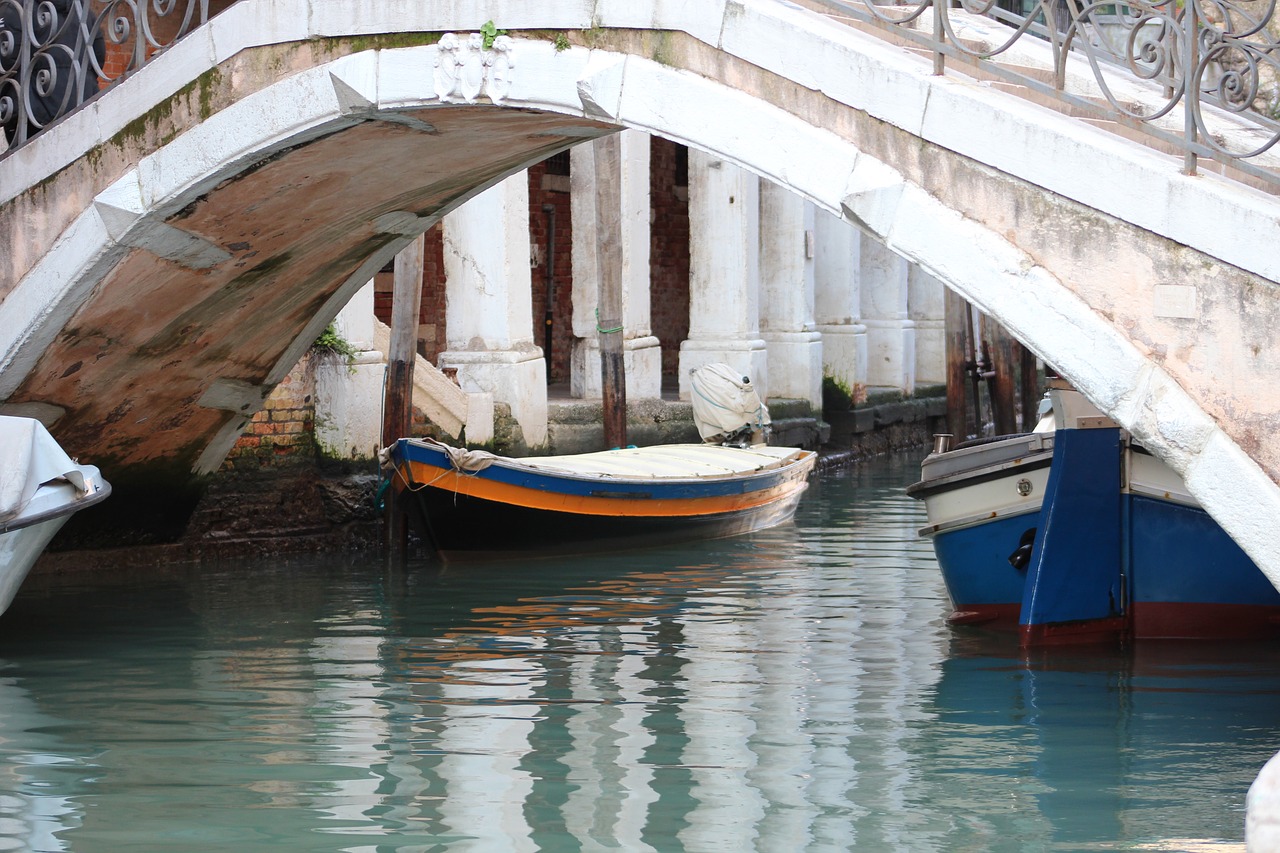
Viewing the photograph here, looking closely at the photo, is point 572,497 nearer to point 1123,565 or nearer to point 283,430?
point 283,430

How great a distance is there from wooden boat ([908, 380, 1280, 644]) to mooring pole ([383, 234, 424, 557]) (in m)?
3.17

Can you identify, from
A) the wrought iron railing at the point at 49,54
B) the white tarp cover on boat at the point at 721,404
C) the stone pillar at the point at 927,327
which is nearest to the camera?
the wrought iron railing at the point at 49,54

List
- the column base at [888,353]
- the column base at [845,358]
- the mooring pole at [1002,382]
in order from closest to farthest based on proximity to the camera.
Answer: the mooring pole at [1002,382] < the column base at [845,358] < the column base at [888,353]

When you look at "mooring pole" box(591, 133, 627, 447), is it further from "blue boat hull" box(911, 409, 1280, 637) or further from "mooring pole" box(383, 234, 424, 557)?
"blue boat hull" box(911, 409, 1280, 637)

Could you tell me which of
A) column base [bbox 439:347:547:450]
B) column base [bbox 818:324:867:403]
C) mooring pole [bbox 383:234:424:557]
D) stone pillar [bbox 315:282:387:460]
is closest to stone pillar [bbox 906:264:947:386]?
column base [bbox 818:324:867:403]

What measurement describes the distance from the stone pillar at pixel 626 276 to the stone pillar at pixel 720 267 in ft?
2.20

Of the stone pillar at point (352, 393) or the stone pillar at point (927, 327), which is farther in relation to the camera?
the stone pillar at point (927, 327)

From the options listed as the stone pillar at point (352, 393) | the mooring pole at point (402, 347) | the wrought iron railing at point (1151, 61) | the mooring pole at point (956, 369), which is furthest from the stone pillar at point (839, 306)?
the wrought iron railing at point (1151, 61)

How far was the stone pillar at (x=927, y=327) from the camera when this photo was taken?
1742 cm

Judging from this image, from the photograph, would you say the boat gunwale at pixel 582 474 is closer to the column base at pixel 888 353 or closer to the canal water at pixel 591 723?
the canal water at pixel 591 723

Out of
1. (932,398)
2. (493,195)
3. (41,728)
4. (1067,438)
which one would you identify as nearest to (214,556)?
(493,195)

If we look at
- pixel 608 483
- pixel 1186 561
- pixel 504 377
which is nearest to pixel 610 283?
pixel 504 377

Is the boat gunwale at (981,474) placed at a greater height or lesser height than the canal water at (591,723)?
greater

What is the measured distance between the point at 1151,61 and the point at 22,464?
378 centimetres
